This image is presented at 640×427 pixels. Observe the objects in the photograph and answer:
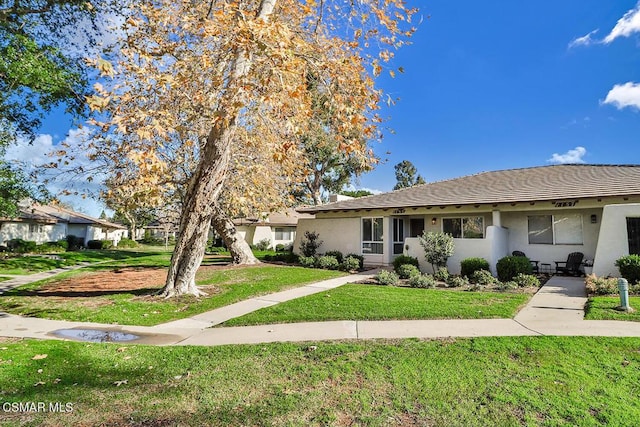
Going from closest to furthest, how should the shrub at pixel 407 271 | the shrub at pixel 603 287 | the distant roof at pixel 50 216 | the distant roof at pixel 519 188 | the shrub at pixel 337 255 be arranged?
1. the shrub at pixel 603 287
2. the shrub at pixel 407 271
3. the distant roof at pixel 519 188
4. the shrub at pixel 337 255
5. the distant roof at pixel 50 216

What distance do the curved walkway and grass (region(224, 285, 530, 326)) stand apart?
13.5 inches

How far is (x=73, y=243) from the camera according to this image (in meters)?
36.4

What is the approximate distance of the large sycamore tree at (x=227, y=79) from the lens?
5871 millimetres

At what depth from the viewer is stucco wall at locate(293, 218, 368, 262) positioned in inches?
770

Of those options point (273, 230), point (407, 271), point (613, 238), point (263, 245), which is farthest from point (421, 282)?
point (273, 230)

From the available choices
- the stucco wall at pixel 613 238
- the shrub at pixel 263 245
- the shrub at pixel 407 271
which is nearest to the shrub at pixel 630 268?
the stucco wall at pixel 613 238

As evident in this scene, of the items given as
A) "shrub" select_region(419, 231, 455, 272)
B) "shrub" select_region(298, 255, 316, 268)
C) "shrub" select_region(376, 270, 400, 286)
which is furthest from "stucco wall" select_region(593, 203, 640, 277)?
"shrub" select_region(298, 255, 316, 268)

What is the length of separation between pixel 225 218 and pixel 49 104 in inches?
335

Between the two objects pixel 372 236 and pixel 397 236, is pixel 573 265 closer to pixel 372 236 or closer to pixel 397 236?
pixel 397 236

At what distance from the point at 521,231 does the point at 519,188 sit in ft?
Result: 6.38

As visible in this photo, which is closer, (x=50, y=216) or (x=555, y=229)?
(x=555, y=229)

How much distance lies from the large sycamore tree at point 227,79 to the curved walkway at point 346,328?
297 cm

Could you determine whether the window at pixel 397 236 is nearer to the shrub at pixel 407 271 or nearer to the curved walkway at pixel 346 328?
the shrub at pixel 407 271

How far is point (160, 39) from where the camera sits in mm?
7957
